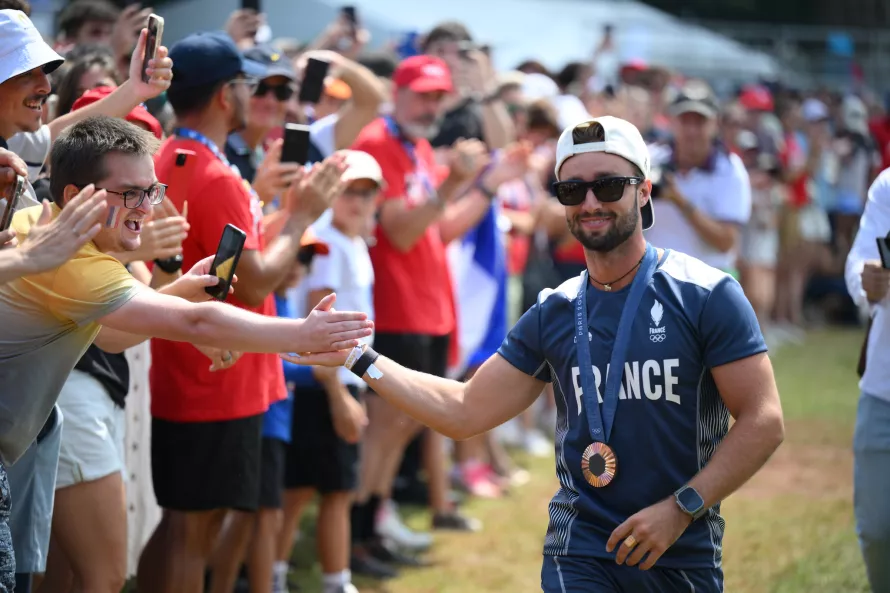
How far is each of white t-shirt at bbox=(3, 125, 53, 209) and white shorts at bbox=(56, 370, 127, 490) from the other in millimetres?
774

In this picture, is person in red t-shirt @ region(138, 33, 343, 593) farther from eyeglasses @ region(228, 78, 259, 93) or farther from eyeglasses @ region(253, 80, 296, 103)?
eyeglasses @ region(253, 80, 296, 103)

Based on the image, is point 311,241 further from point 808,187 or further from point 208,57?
point 808,187

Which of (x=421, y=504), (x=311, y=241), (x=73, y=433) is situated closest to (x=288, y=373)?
(x=311, y=241)

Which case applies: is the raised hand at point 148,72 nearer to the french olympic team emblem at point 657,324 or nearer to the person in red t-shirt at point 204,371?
the person in red t-shirt at point 204,371

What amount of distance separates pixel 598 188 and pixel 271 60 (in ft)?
7.74

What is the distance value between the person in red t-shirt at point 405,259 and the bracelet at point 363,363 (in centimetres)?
329

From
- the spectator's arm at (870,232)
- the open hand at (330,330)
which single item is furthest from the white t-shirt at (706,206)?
the open hand at (330,330)

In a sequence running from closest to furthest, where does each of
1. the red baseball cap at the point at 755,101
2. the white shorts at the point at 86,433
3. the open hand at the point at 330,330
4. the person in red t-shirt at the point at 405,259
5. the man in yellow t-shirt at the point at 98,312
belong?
the man in yellow t-shirt at the point at 98,312 < the open hand at the point at 330,330 < the white shorts at the point at 86,433 < the person in red t-shirt at the point at 405,259 < the red baseball cap at the point at 755,101

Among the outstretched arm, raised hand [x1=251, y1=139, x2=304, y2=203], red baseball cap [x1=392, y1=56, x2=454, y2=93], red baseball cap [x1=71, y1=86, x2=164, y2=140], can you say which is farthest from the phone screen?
red baseball cap [x1=392, y1=56, x2=454, y2=93]

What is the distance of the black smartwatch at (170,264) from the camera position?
4570 mm

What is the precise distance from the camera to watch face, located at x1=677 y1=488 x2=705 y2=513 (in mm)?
3660

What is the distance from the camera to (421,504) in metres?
8.80

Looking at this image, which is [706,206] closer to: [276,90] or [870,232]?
[870,232]

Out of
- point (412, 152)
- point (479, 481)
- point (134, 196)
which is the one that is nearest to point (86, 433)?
point (134, 196)
